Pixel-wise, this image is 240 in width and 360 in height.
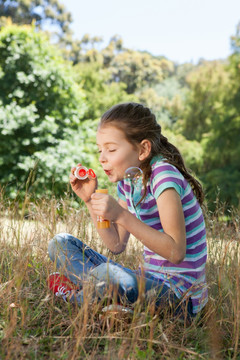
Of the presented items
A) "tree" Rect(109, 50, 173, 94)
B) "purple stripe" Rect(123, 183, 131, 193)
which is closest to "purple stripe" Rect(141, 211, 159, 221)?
"purple stripe" Rect(123, 183, 131, 193)

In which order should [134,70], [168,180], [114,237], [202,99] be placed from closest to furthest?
[168,180] → [114,237] → [202,99] → [134,70]

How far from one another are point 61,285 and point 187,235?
0.72m

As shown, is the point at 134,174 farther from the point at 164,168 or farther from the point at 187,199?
the point at 187,199

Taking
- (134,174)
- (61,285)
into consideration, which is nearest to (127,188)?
(134,174)

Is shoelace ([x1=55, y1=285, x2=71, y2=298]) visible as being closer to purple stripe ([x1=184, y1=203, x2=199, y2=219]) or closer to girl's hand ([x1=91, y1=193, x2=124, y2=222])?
girl's hand ([x1=91, y1=193, x2=124, y2=222])

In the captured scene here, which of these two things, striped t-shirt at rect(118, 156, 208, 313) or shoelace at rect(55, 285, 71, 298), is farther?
shoelace at rect(55, 285, 71, 298)

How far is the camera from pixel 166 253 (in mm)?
1974

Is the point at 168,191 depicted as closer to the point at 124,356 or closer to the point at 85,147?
the point at 124,356

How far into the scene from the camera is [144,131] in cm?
232

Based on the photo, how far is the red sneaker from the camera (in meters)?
2.24

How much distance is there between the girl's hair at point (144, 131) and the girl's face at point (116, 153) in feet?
0.10

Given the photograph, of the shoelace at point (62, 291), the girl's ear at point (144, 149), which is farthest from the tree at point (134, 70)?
the shoelace at point (62, 291)

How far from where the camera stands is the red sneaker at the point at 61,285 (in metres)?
2.24

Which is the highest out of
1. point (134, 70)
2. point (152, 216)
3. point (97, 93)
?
point (134, 70)
